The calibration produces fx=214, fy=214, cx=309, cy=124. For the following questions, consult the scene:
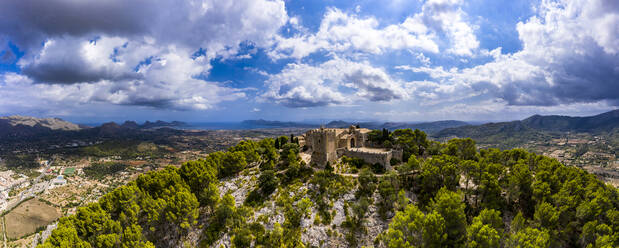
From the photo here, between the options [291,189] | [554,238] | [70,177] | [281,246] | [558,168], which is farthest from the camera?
[70,177]

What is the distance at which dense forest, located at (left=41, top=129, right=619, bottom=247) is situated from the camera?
3047 cm

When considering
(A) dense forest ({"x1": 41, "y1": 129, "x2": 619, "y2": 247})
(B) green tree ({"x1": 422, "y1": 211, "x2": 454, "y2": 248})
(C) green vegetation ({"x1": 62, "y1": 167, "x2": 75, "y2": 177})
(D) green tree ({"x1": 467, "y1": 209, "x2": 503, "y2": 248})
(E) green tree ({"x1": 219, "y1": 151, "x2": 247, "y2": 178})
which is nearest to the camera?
(D) green tree ({"x1": 467, "y1": 209, "x2": 503, "y2": 248})

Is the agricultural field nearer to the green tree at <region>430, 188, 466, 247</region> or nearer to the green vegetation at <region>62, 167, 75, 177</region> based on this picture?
the green vegetation at <region>62, 167, 75, 177</region>

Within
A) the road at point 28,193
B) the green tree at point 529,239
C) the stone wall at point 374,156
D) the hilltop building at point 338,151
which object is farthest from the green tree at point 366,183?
the road at point 28,193

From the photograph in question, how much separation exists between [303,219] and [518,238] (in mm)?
32366

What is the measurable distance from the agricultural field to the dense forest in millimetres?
80990

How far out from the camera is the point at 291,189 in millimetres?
50344

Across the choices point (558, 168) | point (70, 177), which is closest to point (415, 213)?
point (558, 168)

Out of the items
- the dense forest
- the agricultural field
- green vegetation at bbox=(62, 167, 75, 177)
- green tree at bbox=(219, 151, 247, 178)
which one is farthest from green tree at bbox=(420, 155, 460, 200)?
green vegetation at bbox=(62, 167, 75, 177)

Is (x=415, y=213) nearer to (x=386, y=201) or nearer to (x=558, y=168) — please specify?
(x=386, y=201)

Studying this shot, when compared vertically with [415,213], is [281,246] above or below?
below

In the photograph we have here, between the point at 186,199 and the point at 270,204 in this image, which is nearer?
the point at 186,199

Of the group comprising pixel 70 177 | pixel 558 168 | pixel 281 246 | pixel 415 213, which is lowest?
pixel 70 177

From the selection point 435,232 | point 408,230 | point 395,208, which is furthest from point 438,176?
point 408,230
